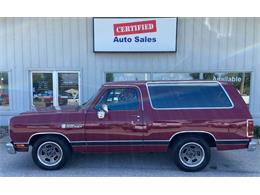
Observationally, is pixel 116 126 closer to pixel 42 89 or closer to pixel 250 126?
pixel 250 126

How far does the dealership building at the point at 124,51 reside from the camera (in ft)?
27.0

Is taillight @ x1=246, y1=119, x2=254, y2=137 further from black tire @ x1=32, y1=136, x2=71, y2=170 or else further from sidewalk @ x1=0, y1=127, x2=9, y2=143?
sidewalk @ x1=0, y1=127, x2=9, y2=143

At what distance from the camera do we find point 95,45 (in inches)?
327

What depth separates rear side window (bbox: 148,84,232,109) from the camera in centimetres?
490

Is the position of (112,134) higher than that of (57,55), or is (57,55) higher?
(57,55)

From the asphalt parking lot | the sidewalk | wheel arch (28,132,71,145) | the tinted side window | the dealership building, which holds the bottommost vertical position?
the asphalt parking lot

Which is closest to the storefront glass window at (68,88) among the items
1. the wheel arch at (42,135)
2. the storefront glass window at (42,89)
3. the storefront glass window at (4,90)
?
the storefront glass window at (42,89)

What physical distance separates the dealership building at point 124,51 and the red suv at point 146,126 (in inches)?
142

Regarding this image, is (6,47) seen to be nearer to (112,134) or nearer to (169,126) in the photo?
(112,134)

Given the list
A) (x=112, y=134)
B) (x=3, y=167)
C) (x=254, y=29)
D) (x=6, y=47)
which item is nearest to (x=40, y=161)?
(x=3, y=167)

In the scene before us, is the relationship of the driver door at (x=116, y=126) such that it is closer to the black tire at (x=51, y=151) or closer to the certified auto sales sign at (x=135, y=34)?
the black tire at (x=51, y=151)

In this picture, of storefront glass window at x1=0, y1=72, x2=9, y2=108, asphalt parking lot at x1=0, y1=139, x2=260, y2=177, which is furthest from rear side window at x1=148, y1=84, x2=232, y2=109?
storefront glass window at x1=0, y1=72, x2=9, y2=108

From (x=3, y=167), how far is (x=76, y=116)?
6.56 ft

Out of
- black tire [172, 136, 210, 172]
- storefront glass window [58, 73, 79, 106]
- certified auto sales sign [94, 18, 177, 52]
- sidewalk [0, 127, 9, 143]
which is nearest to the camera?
black tire [172, 136, 210, 172]
